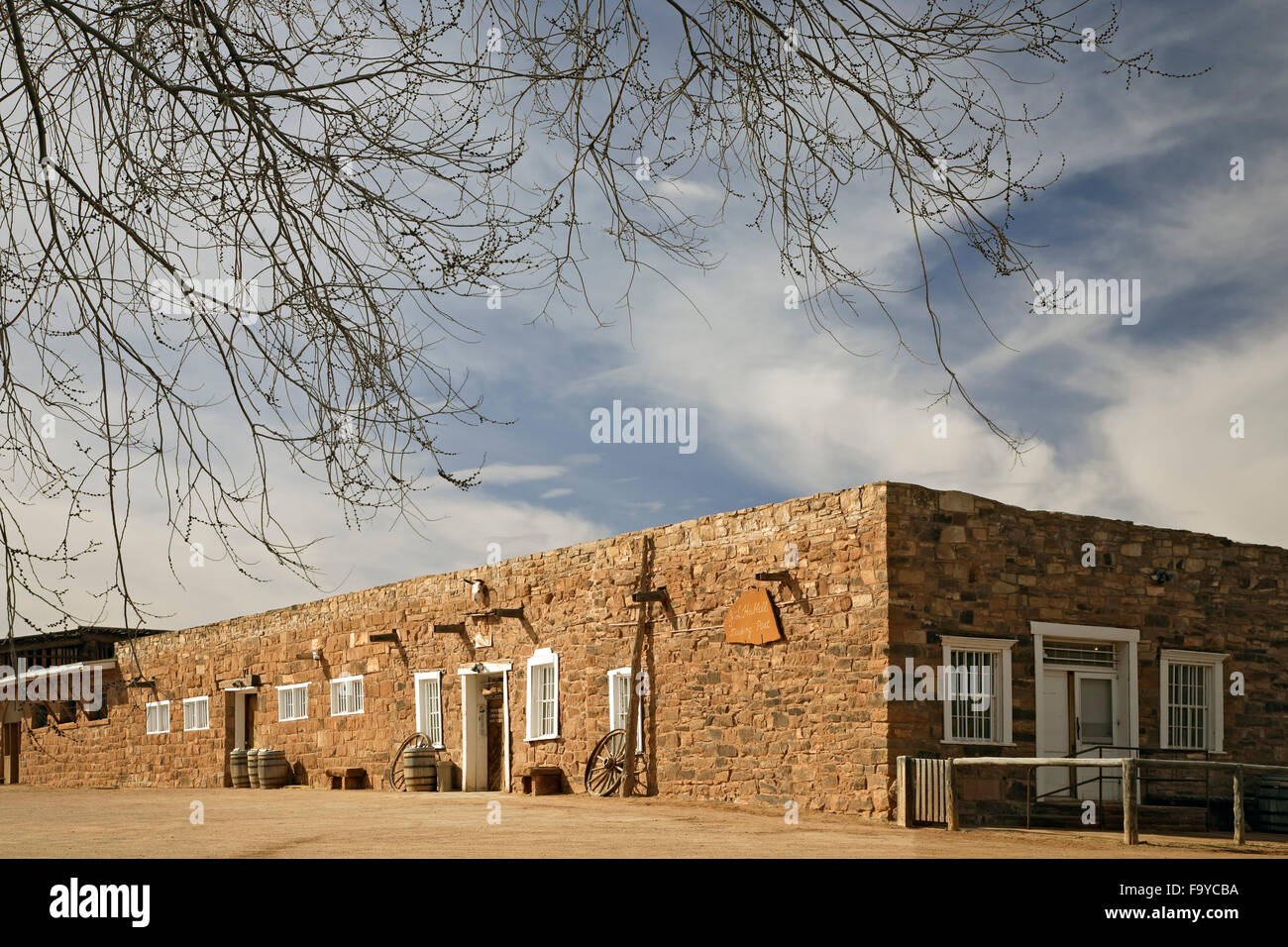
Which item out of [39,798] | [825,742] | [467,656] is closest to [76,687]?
[39,798]

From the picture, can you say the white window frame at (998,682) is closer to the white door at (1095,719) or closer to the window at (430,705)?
the white door at (1095,719)

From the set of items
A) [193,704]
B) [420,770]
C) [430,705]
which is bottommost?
[420,770]

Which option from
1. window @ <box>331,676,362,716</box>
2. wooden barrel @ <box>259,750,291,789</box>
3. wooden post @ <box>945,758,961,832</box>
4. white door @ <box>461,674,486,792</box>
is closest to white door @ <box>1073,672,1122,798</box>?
wooden post @ <box>945,758,961,832</box>

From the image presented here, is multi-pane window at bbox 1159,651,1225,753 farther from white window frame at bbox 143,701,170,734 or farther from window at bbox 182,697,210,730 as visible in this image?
white window frame at bbox 143,701,170,734

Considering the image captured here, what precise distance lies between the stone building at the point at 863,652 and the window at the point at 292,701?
13.2 ft

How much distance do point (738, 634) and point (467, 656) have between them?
6354 millimetres

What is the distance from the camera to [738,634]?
16328 millimetres

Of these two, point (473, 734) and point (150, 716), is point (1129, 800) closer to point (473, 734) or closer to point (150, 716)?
point (473, 734)

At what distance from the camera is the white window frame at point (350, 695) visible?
78.1 ft

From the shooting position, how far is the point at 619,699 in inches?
721

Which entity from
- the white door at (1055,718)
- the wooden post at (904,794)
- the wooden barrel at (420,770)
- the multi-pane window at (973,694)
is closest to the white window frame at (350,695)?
the wooden barrel at (420,770)

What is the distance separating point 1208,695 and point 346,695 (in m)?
14.4

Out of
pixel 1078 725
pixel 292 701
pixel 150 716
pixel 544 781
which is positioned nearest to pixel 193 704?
pixel 150 716
